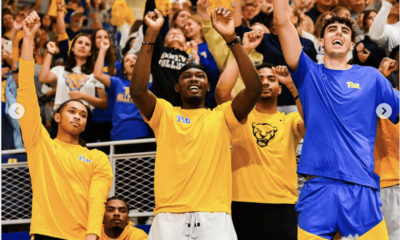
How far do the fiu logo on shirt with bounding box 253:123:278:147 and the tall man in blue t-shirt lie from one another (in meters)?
0.90

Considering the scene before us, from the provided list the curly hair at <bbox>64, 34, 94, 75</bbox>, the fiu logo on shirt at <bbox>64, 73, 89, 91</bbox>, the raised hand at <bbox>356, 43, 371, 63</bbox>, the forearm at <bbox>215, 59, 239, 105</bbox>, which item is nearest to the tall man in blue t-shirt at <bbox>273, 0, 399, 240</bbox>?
the forearm at <bbox>215, 59, 239, 105</bbox>

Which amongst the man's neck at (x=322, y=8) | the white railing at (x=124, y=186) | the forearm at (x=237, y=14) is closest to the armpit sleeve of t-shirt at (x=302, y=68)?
the forearm at (x=237, y=14)

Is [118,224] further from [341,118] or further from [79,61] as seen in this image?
[341,118]

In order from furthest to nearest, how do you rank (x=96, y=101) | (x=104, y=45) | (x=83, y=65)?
(x=83, y=65)
(x=104, y=45)
(x=96, y=101)

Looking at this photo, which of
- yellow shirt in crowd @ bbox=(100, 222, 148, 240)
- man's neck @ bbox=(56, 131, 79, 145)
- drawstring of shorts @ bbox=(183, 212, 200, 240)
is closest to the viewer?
drawstring of shorts @ bbox=(183, 212, 200, 240)

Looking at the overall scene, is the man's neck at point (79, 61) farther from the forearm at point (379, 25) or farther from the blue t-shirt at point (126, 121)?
the forearm at point (379, 25)

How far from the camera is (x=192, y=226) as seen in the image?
376 cm

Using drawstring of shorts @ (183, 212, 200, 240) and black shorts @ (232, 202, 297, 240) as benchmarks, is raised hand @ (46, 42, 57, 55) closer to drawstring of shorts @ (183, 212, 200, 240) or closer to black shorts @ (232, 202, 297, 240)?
black shorts @ (232, 202, 297, 240)

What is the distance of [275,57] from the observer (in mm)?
5746

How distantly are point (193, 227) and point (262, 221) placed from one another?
0.75 metres

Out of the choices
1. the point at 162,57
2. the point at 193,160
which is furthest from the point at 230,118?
the point at 162,57

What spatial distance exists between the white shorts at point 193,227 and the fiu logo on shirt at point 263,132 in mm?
859

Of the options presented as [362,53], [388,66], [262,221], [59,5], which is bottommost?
[262,221]

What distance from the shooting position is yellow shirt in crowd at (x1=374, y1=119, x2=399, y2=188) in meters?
4.64
